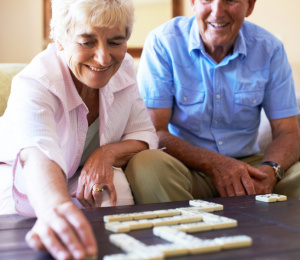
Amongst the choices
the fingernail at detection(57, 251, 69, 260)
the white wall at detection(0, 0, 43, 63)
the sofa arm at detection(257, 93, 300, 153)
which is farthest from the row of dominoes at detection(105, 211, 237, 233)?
the white wall at detection(0, 0, 43, 63)

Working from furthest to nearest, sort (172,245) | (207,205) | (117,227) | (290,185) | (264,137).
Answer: (264,137) < (290,185) < (207,205) < (117,227) < (172,245)

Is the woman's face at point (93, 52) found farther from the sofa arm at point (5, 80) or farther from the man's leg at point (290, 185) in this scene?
the man's leg at point (290, 185)

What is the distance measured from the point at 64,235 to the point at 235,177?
1.09 m

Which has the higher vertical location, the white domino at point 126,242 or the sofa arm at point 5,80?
the white domino at point 126,242

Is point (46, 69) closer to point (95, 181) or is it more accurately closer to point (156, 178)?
point (95, 181)

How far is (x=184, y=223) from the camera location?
1.12m

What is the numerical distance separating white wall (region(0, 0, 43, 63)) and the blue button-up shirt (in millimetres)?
1228

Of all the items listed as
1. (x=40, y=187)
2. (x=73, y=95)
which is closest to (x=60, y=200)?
(x=40, y=187)

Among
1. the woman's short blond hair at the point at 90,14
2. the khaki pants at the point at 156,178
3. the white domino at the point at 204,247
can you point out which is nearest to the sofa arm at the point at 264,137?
the khaki pants at the point at 156,178

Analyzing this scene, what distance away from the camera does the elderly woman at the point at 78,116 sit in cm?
123

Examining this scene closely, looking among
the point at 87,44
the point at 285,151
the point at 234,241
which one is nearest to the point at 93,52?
the point at 87,44

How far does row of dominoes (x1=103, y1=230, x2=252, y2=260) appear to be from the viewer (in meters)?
0.86

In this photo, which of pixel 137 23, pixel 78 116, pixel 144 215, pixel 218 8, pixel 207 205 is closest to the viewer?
pixel 144 215

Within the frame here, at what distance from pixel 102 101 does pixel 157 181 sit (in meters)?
0.31
